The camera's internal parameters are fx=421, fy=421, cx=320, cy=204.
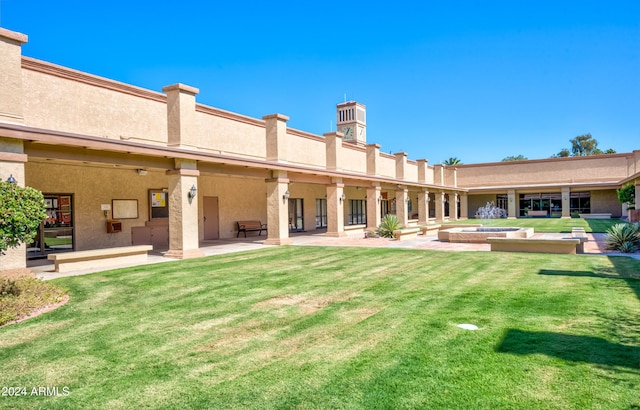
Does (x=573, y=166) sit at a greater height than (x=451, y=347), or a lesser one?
greater

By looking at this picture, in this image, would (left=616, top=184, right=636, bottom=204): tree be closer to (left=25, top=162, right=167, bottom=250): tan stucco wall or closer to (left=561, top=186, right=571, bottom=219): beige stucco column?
(left=561, top=186, right=571, bottom=219): beige stucco column

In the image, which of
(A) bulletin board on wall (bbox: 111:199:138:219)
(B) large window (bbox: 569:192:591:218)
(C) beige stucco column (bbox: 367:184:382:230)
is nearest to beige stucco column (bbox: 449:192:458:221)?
(B) large window (bbox: 569:192:591:218)

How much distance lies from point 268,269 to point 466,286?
17.4 feet

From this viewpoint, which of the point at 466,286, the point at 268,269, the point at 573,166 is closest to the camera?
the point at 466,286

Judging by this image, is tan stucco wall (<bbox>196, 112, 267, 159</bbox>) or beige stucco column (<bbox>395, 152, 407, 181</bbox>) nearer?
tan stucco wall (<bbox>196, 112, 267, 159</bbox>)

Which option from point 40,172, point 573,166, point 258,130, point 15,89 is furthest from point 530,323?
point 573,166

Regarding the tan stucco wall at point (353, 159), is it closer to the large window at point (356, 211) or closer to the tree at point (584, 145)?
the large window at point (356, 211)

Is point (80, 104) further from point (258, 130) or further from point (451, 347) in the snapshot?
point (451, 347)

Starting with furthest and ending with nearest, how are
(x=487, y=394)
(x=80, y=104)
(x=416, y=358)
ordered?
(x=80, y=104) < (x=416, y=358) < (x=487, y=394)

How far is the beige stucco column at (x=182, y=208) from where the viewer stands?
1412 cm

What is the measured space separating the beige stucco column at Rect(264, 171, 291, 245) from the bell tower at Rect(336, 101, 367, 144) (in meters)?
63.3

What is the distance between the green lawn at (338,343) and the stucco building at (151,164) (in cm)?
409

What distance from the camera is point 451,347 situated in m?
5.20

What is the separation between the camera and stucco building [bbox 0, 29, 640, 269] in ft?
36.4
